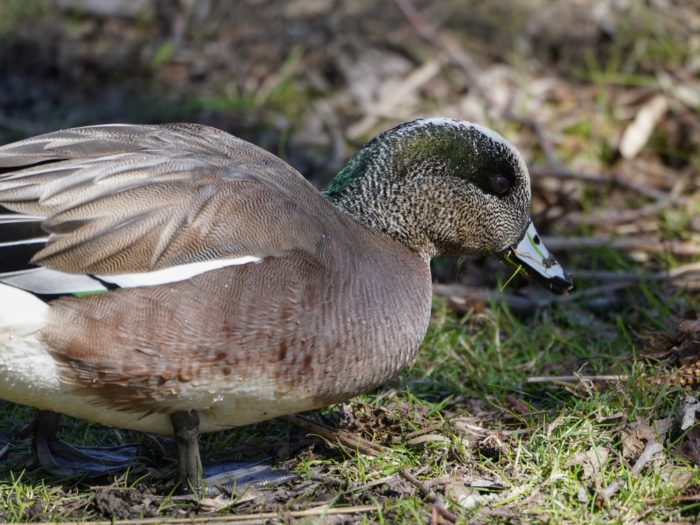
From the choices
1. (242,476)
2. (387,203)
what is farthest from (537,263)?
(242,476)

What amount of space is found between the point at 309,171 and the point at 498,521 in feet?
8.99

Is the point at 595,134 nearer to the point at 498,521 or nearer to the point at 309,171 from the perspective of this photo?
the point at 309,171

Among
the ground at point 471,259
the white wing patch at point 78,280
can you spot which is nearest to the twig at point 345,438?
the ground at point 471,259

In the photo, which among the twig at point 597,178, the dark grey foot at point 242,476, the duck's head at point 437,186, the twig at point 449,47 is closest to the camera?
the dark grey foot at point 242,476

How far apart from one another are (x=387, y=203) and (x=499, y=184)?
1.30 ft

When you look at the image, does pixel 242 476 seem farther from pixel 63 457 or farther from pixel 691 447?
pixel 691 447

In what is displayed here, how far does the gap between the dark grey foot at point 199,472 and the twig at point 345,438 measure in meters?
0.19

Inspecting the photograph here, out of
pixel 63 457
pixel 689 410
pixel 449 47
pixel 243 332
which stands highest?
pixel 449 47

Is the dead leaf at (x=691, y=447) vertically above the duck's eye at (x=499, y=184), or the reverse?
the duck's eye at (x=499, y=184)

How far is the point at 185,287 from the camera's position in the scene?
107 inches

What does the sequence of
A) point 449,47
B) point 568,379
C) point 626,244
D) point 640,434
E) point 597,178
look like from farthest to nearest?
point 449,47, point 597,178, point 626,244, point 568,379, point 640,434

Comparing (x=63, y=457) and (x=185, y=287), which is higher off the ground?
(x=185, y=287)

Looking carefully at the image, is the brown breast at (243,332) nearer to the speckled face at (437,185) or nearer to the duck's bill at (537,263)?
the speckled face at (437,185)

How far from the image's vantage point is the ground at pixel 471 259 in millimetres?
2955
